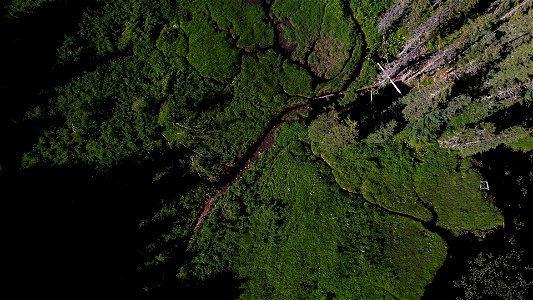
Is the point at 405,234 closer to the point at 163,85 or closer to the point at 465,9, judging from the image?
the point at 465,9

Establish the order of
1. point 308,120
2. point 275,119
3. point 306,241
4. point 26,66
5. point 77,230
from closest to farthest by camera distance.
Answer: point 77,230 → point 26,66 → point 306,241 → point 275,119 → point 308,120

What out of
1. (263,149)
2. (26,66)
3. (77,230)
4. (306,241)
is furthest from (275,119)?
Result: (26,66)

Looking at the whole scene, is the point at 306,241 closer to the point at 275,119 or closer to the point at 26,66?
the point at 275,119

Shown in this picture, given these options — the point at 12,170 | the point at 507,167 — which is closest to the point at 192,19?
the point at 12,170

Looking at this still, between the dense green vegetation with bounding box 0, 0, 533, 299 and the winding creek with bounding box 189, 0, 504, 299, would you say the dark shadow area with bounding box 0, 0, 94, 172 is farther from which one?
the winding creek with bounding box 189, 0, 504, 299

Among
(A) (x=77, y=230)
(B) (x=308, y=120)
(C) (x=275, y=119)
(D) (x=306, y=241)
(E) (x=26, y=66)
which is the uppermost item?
(B) (x=308, y=120)

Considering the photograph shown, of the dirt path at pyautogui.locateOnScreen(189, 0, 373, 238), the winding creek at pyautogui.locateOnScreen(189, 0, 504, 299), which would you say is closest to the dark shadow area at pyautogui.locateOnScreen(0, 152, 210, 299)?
the winding creek at pyautogui.locateOnScreen(189, 0, 504, 299)

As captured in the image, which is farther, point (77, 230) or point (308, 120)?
point (308, 120)

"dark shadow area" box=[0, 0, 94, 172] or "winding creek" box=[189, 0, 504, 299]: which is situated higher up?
"winding creek" box=[189, 0, 504, 299]

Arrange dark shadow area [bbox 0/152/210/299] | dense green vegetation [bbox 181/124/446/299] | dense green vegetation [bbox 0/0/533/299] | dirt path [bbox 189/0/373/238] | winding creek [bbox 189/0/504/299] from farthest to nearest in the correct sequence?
dirt path [bbox 189/0/373/238]
winding creek [bbox 189/0/504/299]
dense green vegetation [bbox 181/124/446/299]
dense green vegetation [bbox 0/0/533/299]
dark shadow area [bbox 0/152/210/299]
